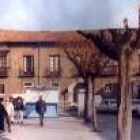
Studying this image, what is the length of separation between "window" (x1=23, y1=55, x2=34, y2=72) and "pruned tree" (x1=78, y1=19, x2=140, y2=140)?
143ft

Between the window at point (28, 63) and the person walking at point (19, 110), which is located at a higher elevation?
the window at point (28, 63)

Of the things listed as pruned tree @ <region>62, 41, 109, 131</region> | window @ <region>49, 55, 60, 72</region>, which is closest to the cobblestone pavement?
pruned tree @ <region>62, 41, 109, 131</region>

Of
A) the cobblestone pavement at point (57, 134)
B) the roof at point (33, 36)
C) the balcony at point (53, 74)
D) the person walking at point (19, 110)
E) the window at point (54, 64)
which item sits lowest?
the cobblestone pavement at point (57, 134)

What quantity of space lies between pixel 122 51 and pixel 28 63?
4397cm

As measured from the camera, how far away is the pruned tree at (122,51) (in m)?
14.7

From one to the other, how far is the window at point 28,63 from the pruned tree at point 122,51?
43.5 meters

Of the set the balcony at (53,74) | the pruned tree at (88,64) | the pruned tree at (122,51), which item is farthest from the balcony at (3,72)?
the pruned tree at (122,51)

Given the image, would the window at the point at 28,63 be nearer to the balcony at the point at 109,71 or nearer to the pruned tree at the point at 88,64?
the balcony at the point at 109,71

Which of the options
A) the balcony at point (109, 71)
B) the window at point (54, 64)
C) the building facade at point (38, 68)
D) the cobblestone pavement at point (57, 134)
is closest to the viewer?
the cobblestone pavement at point (57, 134)

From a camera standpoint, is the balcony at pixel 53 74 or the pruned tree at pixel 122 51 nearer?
the pruned tree at pixel 122 51

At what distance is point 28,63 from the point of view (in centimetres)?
5875

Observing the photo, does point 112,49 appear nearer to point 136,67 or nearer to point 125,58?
point 125,58

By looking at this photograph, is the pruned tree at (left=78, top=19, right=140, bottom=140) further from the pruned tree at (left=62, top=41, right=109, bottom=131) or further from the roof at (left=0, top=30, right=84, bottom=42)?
the roof at (left=0, top=30, right=84, bottom=42)

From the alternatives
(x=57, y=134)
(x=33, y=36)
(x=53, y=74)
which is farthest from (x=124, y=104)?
(x=33, y=36)
